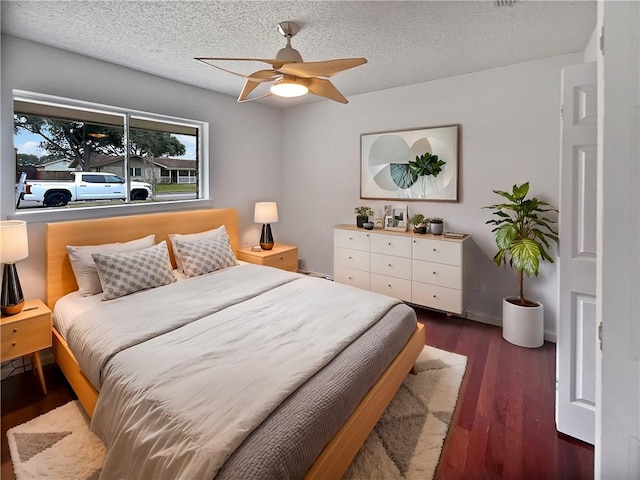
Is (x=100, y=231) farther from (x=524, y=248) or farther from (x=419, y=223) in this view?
(x=524, y=248)

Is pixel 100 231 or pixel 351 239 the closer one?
pixel 100 231

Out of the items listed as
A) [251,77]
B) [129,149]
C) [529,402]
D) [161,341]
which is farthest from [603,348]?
[129,149]

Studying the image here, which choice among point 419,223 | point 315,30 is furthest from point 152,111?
point 419,223

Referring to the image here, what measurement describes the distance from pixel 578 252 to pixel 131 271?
3.14 meters

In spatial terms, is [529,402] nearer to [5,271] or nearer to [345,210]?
[345,210]

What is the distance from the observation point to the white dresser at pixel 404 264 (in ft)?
11.0

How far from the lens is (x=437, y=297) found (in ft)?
11.4

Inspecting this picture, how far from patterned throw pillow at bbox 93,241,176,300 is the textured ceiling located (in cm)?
171

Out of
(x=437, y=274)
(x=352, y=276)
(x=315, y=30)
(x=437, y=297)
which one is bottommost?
(x=437, y=297)

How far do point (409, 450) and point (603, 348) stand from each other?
1277mm

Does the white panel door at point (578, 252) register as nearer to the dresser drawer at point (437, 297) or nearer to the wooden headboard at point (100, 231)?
the dresser drawer at point (437, 297)

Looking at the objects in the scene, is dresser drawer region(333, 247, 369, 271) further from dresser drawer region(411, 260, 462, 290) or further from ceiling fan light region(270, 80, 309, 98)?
ceiling fan light region(270, 80, 309, 98)

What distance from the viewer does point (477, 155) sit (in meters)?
3.43

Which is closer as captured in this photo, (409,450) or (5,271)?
(409,450)
